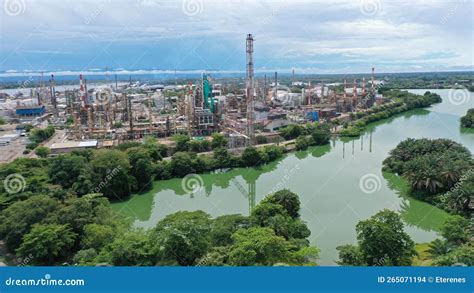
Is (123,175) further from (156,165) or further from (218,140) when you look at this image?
(218,140)

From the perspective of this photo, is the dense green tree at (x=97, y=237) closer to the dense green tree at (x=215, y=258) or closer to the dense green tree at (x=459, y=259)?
the dense green tree at (x=215, y=258)

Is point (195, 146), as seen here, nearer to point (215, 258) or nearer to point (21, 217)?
point (21, 217)

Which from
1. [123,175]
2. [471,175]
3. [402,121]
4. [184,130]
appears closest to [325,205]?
[471,175]

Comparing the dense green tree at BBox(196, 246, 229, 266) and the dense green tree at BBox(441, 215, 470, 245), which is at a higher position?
the dense green tree at BBox(196, 246, 229, 266)

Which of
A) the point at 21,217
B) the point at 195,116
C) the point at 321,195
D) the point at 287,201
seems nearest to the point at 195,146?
the point at 195,116

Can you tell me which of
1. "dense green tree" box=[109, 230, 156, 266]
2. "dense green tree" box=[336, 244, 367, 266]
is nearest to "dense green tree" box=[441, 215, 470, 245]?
"dense green tree" box=[336, 244, 367, 266]

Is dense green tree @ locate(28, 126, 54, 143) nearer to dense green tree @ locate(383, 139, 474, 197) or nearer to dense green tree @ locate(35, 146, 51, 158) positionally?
dense green tree @ locate(35, 146, 51, 158)

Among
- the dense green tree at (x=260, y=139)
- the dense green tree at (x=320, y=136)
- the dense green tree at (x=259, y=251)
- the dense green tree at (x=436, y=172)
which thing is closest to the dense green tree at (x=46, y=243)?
the dense green tree at (x=259, y=251)
